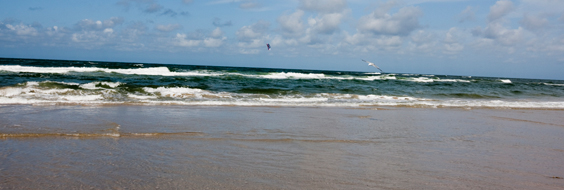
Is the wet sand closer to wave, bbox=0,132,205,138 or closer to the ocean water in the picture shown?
wave, bbox=0,132,205,138

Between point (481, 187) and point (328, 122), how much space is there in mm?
3912

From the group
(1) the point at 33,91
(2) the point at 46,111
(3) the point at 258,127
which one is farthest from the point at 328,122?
(1) the point at 33,91

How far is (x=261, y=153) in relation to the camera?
4.29 meters

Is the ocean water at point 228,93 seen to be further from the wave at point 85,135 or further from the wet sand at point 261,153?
the wave at point 85,135

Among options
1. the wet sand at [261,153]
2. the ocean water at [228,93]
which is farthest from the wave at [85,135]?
the ocean water at [228,93]

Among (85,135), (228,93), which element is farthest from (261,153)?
(228,93)

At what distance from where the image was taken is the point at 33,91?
36.4 feet

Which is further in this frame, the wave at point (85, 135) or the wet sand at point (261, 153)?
the wave at point (85, 135)

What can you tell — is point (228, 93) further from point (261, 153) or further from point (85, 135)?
point (261, 153)

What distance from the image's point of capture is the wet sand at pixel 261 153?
127 inches

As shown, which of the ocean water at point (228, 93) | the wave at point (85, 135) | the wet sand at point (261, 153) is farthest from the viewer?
the ocean water at point (228, 93)

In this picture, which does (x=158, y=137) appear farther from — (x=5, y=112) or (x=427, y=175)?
(x=5, y=112)

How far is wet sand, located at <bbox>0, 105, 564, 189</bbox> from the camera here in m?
3.23

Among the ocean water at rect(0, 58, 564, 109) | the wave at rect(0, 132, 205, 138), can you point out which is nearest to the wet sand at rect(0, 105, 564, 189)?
the wave at rect(0, 132, 205, 138)
